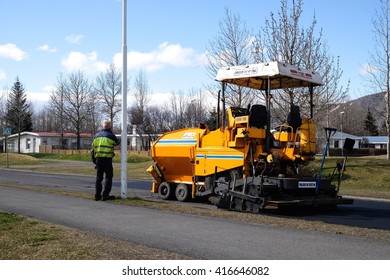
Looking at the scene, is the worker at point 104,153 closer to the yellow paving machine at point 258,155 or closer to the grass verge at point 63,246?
the yellow paving machine at point 258,155

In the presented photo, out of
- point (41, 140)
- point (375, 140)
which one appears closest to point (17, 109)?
point (41, 140)

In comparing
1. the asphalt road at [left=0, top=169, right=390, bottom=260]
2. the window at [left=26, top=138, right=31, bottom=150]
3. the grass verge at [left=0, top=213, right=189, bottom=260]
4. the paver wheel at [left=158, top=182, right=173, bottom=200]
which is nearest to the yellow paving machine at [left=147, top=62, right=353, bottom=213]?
the asphalt road at [left=0, top=169, right=390, bottom=260]

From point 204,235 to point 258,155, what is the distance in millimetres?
3790

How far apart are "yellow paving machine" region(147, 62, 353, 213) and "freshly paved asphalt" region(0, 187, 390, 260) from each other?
1.62 m

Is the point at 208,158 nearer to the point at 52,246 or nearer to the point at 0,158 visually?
the point at 52,246

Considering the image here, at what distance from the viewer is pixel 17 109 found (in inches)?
2857

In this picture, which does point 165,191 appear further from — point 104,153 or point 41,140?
point 41,140

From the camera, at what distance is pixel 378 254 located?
6.30 m

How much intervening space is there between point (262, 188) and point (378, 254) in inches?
155

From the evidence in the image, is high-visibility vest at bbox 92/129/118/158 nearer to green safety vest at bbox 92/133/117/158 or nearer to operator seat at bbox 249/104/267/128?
green safety vest at bbox 92/133/117/158

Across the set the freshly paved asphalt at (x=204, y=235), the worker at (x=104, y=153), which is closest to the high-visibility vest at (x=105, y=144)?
the worker at (x=104, y=153)

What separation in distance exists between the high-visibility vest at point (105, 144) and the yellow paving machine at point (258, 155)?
6.59 ft

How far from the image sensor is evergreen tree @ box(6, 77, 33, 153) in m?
73.1

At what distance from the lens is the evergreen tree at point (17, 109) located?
73.1 m
